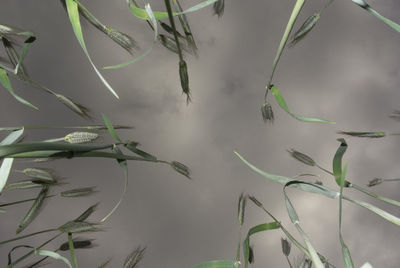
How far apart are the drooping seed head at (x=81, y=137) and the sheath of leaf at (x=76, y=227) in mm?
120

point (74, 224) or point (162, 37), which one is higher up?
point (162, 37)

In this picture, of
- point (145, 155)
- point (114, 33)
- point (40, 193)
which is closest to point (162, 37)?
point (114, 33)

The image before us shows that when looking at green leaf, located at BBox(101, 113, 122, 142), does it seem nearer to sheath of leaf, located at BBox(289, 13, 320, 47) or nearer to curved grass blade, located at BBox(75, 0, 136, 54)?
curved grass blade, located at BBox(75, 0, 136, 54)

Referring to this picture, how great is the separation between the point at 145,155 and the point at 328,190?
0.72 ft

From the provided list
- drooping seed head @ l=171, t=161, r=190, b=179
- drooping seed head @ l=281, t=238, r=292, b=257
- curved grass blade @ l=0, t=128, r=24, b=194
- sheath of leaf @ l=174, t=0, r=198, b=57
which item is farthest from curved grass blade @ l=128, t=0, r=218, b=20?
drooping seed head @ l=281, t=238, r=292, b=257

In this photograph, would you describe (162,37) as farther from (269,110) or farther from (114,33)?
(269,110)

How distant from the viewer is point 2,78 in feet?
1.40

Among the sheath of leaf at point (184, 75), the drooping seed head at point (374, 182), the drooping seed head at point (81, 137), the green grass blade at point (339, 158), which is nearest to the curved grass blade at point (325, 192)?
the green grass blade at point (339, 158)

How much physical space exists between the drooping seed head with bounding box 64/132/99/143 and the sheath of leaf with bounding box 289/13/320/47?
35 centimetres

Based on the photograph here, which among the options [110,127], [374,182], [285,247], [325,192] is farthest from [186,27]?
[374,182]

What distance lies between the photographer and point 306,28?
21.7 inches

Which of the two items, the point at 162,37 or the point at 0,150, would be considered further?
the point at 162,37

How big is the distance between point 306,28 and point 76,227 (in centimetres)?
46

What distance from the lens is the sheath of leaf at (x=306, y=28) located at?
0.54 metres
